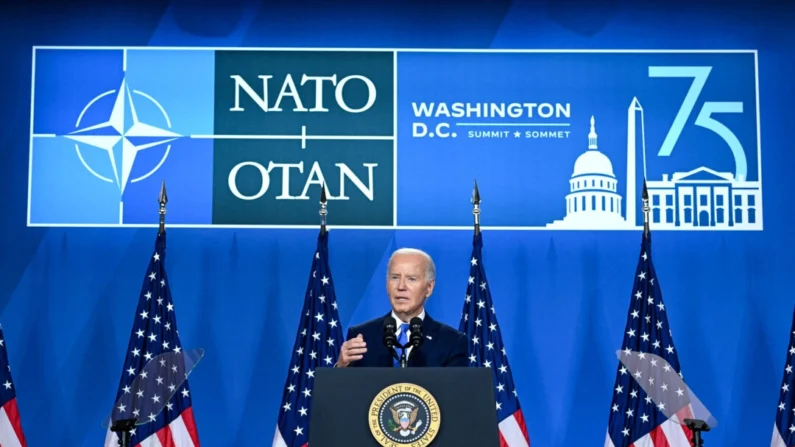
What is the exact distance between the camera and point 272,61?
7.04 m

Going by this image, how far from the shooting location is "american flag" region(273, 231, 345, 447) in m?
6.09

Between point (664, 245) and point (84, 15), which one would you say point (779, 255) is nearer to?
point (664, 245)

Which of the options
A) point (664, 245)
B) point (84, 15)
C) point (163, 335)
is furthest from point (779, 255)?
point (84, 15)

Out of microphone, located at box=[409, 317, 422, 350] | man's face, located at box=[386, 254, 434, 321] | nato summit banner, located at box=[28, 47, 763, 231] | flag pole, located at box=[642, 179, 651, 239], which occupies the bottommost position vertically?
microphone, located at box=[409, 317, 422, 350]

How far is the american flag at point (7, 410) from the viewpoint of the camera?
6047 mm

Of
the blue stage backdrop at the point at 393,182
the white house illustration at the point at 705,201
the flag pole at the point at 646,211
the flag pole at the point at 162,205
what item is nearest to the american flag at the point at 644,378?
the flag pole at the point at 646,211

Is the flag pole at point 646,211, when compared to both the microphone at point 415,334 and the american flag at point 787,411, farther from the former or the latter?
the microphone at point 415,334

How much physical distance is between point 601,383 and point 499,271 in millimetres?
1044

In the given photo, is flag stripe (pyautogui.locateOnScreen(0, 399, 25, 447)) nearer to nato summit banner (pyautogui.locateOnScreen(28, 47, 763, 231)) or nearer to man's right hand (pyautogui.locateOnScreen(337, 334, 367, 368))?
nato summit banner (pyautogui.locateOnScreen(28, 47, 763, 231))

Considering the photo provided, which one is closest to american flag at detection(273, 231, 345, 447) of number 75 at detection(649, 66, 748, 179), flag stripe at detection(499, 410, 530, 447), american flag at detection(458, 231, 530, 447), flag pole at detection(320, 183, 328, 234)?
flag pole at detection(320, 183, 328, 234)

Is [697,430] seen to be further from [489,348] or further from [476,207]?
[476,207]

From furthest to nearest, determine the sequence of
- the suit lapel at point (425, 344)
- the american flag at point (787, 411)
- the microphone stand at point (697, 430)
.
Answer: the american flag at point (787, 411)
the microphone stand at point (697, 430)
the suit lapel at point (425, 344)

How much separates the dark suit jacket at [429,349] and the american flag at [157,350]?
255cm

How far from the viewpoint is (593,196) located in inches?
270
